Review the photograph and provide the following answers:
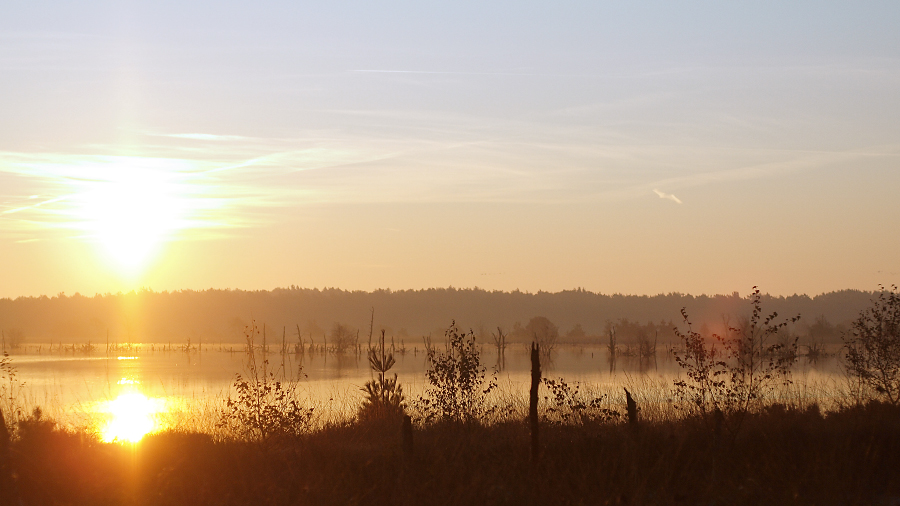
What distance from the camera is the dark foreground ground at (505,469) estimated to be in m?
10.8

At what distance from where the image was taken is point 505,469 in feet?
39.4

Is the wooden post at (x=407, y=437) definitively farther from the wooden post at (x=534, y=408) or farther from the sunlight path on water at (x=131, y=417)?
the sunlight path on water at (x=131, y=417)

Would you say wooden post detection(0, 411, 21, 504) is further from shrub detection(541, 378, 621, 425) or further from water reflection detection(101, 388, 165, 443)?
shrub detection(541, 378, 621, 425)

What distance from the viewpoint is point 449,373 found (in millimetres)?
17172

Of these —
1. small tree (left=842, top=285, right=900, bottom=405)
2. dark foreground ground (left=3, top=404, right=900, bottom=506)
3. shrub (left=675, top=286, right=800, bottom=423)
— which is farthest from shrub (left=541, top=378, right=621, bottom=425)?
small tree (left=842, top=285, right=900, bottom=405)

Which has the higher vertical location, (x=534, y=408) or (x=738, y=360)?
(x=738, y=360)

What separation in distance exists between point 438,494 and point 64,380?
1782 inches

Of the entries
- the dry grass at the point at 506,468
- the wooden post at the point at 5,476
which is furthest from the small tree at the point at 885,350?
the wooden post at the point at 5,476

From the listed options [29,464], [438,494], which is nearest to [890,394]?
[438,494]

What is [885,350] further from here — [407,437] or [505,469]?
[407,437]

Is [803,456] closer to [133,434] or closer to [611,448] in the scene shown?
[611,448]

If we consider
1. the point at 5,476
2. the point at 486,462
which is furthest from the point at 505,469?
the point at 5,476

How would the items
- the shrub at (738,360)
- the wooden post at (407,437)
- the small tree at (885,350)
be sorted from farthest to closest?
1. the small tree at (885,350)
2. the shrub at (738,360)
3. the wooden post at (407,437)

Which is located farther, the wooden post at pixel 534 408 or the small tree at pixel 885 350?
the small tree at pixel 885 350
